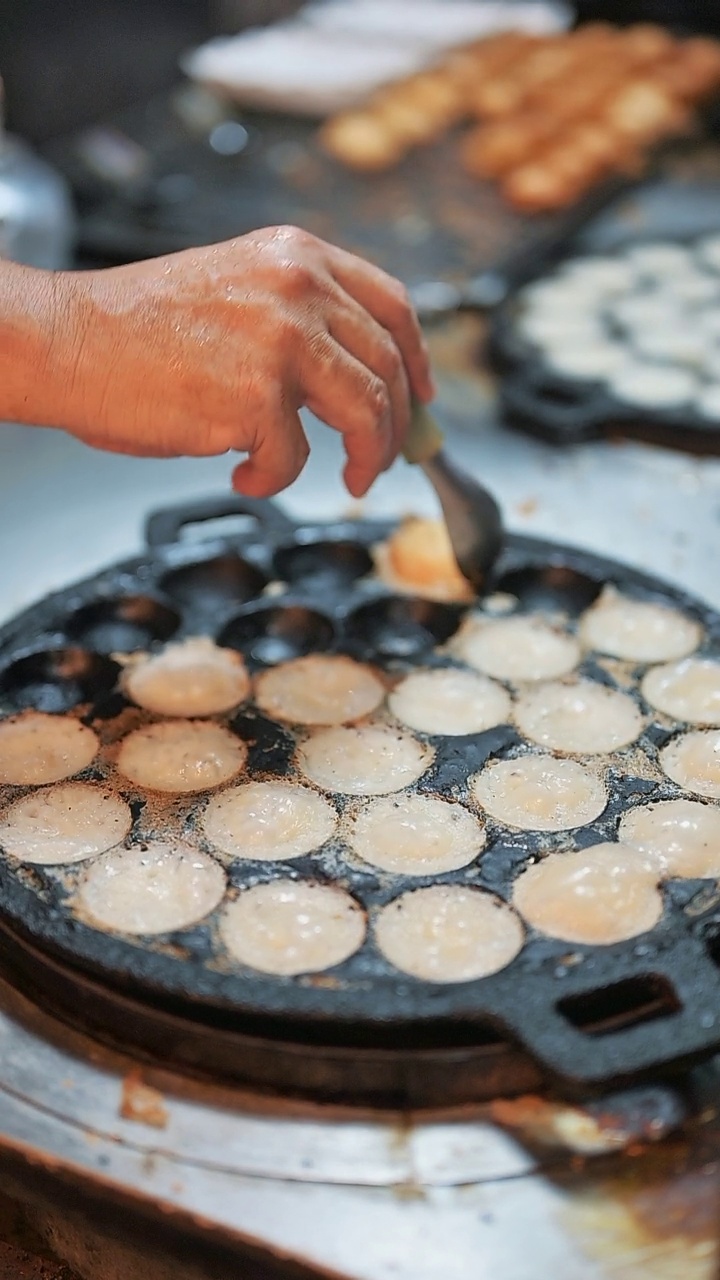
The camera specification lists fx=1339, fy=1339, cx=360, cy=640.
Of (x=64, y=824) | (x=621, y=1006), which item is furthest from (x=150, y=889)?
(x=621, y=1006)

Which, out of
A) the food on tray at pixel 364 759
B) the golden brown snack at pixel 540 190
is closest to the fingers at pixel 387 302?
the food on tray at pixel 364 759

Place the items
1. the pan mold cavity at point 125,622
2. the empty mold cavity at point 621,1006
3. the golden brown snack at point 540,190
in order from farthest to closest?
the golden brown snack at point 540,190, the pan mold cavity at point 125,622, the empty mold cavity at point 621,1006

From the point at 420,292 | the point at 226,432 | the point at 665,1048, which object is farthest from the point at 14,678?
the point at 420,292

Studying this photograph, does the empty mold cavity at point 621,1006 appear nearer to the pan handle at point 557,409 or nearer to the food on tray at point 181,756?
the food on tray at point 181,756

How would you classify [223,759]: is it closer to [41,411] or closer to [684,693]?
[41,411]

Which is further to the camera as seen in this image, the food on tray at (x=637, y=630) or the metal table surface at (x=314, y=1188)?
the food on tray at (x=637, y=630)
